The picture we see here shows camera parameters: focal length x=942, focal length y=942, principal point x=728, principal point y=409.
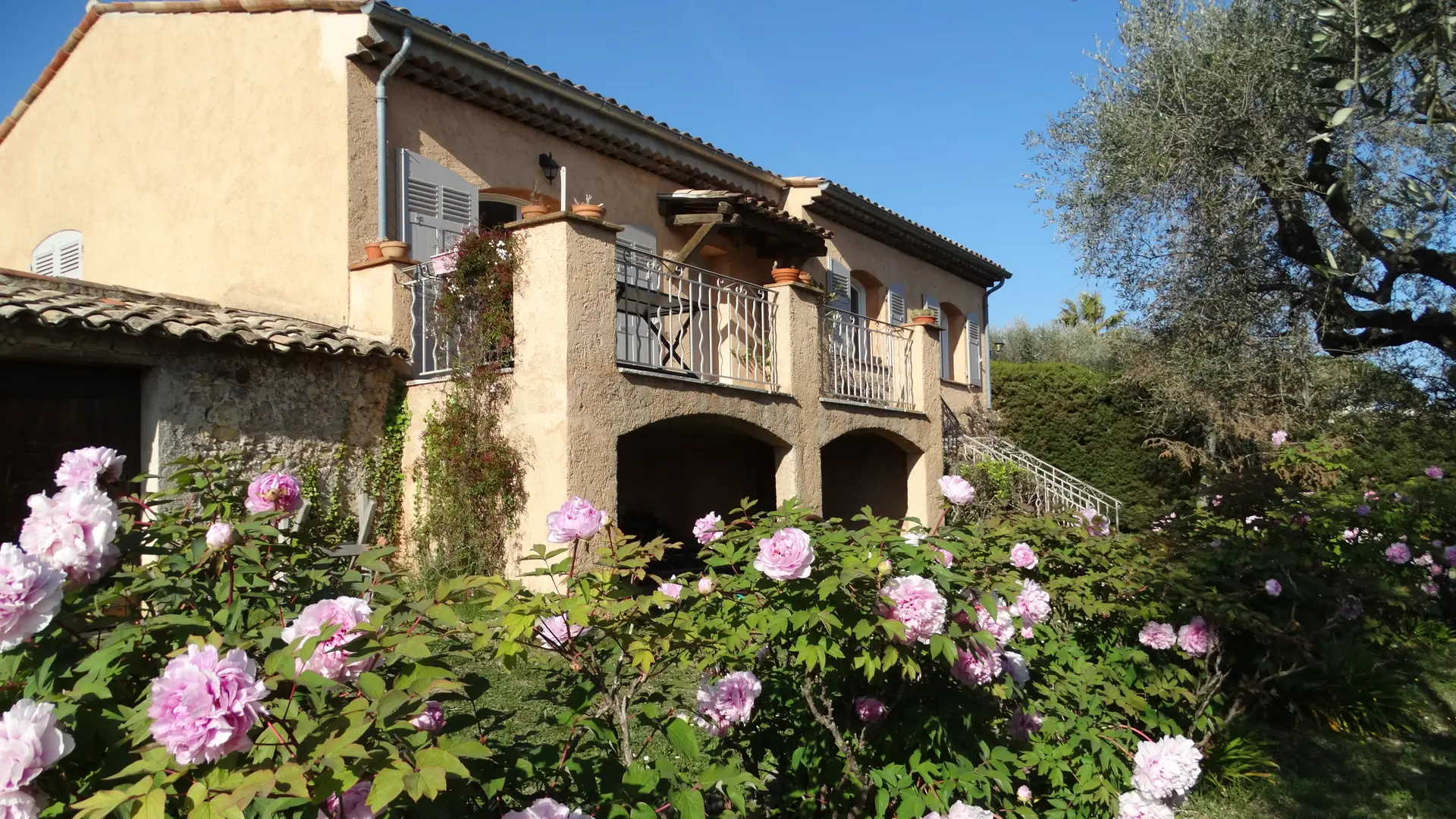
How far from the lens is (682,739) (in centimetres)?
200

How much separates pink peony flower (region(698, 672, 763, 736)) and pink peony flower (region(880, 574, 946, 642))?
45cm

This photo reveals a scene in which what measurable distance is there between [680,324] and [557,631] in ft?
21.3

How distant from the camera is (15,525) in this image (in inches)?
234

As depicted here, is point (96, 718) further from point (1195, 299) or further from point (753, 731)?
point (1195, 299)

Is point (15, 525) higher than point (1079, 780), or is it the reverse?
point (15, 525)

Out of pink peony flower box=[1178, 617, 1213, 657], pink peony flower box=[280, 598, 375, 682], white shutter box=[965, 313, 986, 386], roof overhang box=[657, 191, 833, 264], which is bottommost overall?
pink peony flower box=[1178, 617, 1213, 657]

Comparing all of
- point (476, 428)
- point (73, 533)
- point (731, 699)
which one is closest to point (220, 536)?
point (73, 533)

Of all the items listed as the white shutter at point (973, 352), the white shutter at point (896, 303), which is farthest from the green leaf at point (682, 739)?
the white shutter at point (973, 352)

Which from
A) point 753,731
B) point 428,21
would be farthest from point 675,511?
point 753,731

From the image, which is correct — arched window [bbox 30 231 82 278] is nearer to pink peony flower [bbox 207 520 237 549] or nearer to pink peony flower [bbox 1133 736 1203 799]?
pink peony flower [bbox 207 520 237 549]

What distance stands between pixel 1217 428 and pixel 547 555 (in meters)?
12.2

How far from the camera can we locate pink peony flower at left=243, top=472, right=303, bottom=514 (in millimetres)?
2184

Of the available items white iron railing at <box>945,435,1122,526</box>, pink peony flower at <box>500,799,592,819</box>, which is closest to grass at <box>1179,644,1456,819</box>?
pink peony flower at <box>500,799,592,819</box>

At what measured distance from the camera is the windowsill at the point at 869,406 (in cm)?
952
